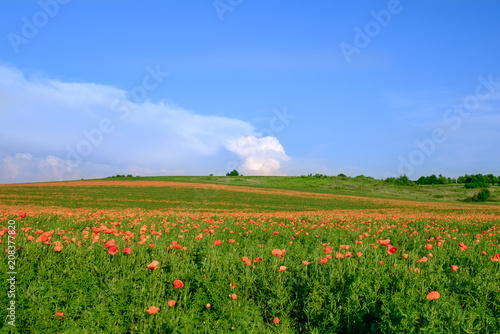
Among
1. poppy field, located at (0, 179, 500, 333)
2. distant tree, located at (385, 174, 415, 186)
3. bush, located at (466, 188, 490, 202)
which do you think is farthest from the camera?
distant tree, located at (385, 174, 415, 186)

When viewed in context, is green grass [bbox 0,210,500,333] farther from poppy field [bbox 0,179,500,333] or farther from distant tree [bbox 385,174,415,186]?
distant tree [bbox 385,174,415,186]

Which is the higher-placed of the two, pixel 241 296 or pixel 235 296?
pixel 235 296

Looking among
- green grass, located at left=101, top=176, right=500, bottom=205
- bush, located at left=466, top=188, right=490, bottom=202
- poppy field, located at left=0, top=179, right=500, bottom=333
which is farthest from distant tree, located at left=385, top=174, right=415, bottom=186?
poppy field, located at left=0, top=179, right=500, bottom=333

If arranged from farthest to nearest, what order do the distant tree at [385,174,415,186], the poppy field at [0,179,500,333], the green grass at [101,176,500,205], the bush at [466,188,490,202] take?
the distant tree at [385,174,415,186] < the green grass at [101,176,500,205] < the bush at [466,188,490,202] < the poppy field at [0,179,500,333]

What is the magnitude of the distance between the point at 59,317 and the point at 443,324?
4.54m

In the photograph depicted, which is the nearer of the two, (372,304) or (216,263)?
(372,304)

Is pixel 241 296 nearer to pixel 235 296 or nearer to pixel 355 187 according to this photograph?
pixel 235 296

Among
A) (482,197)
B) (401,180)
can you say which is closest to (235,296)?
(482,197)

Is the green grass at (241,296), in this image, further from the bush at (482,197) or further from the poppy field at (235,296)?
the bush at (482,197)

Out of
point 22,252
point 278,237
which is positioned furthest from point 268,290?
point 278,237

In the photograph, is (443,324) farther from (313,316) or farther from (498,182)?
(498,182)

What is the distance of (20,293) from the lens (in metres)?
4.78

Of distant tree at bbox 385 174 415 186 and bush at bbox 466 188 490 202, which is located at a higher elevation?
distant tree at bbox 385 174 415 186

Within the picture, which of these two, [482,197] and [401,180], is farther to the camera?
[401,180]
